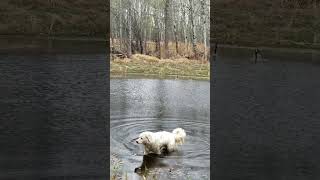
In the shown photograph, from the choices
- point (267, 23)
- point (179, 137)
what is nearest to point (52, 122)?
point (179, 137)

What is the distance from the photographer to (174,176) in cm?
1074

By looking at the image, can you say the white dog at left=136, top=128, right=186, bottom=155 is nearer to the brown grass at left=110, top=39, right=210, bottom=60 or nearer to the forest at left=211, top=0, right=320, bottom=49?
the brown grass at left=110, top=39, right=210, bottom=60

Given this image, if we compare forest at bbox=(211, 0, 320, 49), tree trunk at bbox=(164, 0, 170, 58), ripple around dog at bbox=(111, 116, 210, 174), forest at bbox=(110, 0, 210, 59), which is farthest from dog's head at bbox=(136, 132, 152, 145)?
forest at bbox=(211, 0, 320, 49)

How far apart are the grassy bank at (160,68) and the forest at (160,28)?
284 millimetres

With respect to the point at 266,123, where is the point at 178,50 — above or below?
above

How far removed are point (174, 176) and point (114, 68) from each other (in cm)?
907

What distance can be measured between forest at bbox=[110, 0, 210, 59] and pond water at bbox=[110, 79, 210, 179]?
57.4 inches

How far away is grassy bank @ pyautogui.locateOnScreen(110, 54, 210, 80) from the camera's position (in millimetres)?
17953

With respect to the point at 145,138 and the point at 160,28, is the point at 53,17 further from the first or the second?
the point at 145,138

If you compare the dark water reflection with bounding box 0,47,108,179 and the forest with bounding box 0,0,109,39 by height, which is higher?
the forest with bounding box 0,0,109,39

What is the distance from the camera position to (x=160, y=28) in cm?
1880

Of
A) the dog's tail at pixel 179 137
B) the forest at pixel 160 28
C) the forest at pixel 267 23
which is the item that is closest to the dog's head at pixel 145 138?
the dog's tail at pixel 179 137

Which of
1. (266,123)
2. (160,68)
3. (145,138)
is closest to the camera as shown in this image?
(145,138)

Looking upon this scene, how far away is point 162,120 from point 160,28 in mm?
3893
